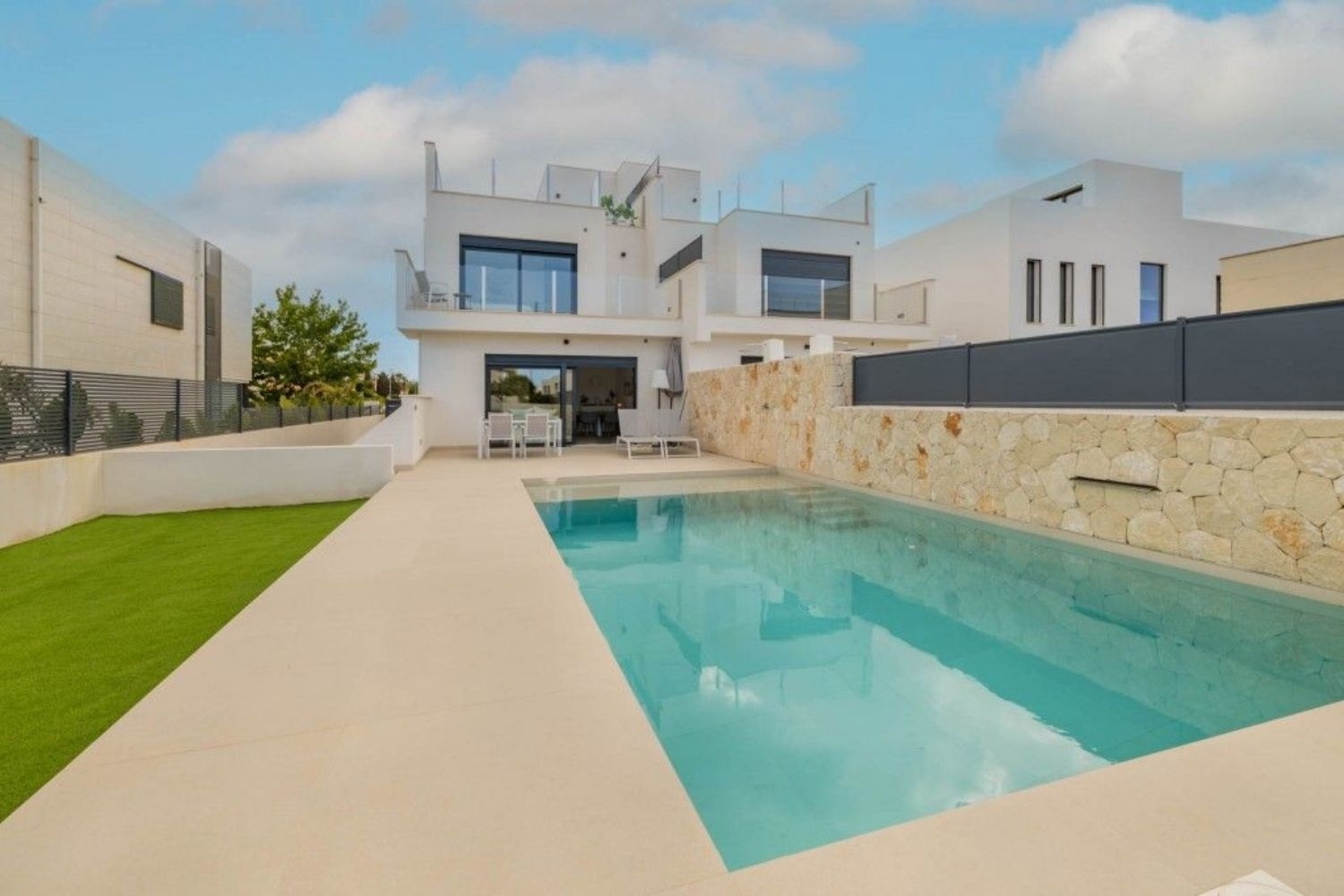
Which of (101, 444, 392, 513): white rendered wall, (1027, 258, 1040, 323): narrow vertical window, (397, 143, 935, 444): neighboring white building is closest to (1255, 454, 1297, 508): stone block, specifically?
(101, 444, 392, 513): white rendered wall

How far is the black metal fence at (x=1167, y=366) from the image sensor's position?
4.88 metres

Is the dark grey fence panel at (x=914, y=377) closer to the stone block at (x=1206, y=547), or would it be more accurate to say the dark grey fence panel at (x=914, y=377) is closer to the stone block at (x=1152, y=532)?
the stone block at (x=1152, y=532)

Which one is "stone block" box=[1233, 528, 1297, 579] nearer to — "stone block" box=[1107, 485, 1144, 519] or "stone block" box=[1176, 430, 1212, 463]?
"stone block" box=[1176, 430, 1212, 463]

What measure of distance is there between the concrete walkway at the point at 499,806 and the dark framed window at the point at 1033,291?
54.9ft

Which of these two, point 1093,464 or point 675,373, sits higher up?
point 675,373

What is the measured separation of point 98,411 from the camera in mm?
7570

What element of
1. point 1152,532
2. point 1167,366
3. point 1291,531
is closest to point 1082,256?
point 1167,366

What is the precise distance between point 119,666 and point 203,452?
231 inches

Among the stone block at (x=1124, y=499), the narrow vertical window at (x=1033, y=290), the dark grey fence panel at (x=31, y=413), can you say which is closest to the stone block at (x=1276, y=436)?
the stone block at (x=1124, y=499)

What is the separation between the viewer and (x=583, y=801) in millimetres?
1936

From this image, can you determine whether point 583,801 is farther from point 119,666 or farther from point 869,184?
point 869,184

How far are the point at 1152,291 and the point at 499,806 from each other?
73.6ft

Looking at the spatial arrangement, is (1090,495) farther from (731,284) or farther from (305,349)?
(305,349)

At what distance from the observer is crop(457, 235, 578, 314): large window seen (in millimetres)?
14469
